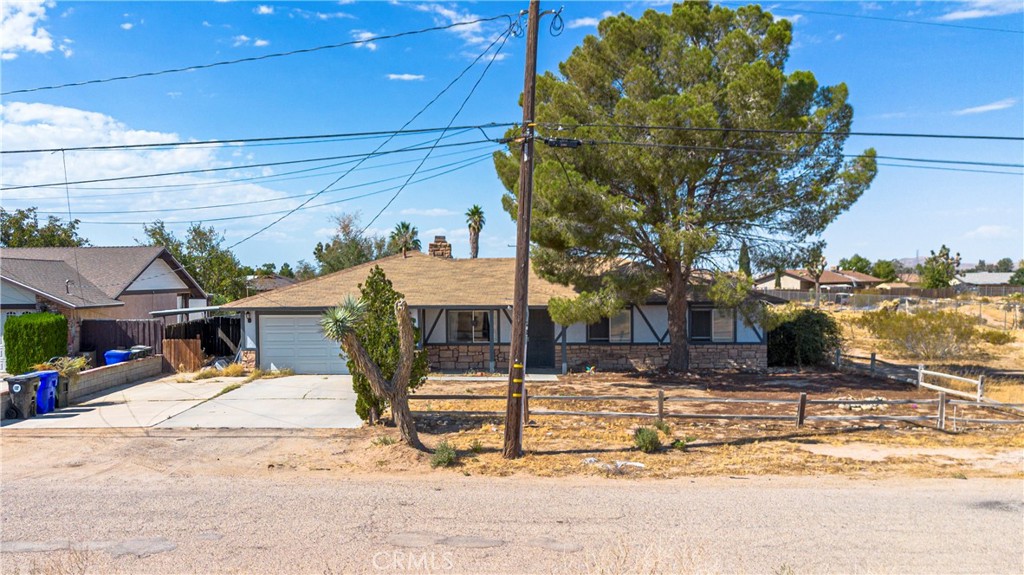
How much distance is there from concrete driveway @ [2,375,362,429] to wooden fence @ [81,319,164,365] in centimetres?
322

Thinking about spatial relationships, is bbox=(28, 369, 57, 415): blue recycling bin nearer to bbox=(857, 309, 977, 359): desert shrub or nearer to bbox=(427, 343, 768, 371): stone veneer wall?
bbox=(427, 343, 768, 371): stone veneer wall

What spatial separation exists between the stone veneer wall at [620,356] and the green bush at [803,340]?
76.7 inches

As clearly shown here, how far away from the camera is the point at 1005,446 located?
40.0 ft

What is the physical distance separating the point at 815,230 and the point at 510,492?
14476 millimetres

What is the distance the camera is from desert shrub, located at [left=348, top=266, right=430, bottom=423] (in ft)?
41.1

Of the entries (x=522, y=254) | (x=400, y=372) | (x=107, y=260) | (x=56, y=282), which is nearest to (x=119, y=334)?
(x=56, y=282)

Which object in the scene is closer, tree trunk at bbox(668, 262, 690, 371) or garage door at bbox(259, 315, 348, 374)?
tree trunk at bbox(668, 262, 690, 371)

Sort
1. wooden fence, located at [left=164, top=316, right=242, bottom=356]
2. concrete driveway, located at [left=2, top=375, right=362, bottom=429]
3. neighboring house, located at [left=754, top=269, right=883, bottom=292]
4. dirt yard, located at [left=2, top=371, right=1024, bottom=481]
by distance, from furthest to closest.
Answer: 1. neighboring house, located at [left=754, top=269, right=883, bottom=292]
2. wooden fence, located at [left=164, top=316, right=242, bottom=356]
3. concrete driveway, located at [left=2, top=375, right=362, bottom=429]
4. dirt yard, located at [left=2, top=371, right=1024, bottom=481]

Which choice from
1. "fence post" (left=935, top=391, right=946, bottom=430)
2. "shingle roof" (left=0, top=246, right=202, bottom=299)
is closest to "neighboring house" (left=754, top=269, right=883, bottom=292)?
"shingle roof" (left=0, top=246, right=202, bottom=299)

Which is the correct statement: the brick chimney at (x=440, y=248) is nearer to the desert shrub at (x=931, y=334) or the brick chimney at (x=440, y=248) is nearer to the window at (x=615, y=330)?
the window at (x=615, y=330)

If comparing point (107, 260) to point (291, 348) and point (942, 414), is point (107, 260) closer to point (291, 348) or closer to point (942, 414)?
point (291, 348)

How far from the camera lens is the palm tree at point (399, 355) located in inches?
437

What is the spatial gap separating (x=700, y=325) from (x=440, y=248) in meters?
12.0

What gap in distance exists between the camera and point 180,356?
883 inches
